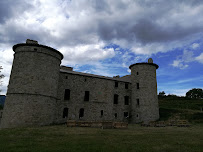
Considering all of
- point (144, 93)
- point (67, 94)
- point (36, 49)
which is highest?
point (36, 49)

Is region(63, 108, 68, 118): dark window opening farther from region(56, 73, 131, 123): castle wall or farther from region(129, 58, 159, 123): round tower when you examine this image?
region(129, 58, 159, 123): round tower

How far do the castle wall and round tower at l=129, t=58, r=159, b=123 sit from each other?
1998 mm

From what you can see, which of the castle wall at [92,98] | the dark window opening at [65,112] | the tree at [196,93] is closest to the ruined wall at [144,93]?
the castle wall at [92,98]

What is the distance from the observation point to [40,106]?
18.4 metres

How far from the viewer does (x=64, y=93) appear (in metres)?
23.0

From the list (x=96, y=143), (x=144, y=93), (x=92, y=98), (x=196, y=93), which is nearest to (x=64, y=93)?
(x=92, y=98)

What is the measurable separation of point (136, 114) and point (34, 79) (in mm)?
18758

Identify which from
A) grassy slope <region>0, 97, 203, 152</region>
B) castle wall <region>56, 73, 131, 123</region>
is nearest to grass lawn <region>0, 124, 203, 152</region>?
grassy slope <region>0, 97, 203, 152</region>

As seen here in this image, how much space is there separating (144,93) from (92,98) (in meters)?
9.86

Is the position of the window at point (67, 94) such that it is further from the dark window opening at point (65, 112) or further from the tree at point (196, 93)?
the tree at point (196, 93)

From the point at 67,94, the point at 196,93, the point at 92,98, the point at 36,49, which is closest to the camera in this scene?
the point at 36,49

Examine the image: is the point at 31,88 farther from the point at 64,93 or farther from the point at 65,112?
the point at 65,112

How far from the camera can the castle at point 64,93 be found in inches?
709

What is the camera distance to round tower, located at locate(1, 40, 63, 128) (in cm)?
1758
